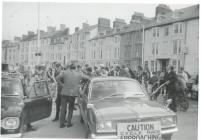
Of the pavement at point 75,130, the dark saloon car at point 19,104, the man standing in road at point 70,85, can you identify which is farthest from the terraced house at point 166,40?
the dark saloon car at point 19,104

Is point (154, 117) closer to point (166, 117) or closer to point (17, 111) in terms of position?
point (166, 117)

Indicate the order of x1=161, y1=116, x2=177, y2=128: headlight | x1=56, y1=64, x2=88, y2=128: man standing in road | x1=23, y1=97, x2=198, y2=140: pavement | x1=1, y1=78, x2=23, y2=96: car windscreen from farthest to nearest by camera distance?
1. x1=56, y1=64, x2=88, y2=128: man standing in road
2. x1=23, y1=97, x2=198, y2=140: pavement
3. x1=1, y1=78, x2=23, y2=96: car windscreen
4. x1=161, y1=116, x2=177, y2=128: headlight

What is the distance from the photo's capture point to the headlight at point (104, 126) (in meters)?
4.58

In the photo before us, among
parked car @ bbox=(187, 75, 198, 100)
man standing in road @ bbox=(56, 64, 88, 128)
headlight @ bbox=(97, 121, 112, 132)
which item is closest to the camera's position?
headlight @ bbox=(97, 121, 112, 132)

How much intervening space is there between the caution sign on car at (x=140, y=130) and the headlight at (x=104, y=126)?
16 centimetres

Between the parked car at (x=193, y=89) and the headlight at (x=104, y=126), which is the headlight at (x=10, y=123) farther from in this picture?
the parked car at (x=193, y=89)

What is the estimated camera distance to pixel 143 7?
6.88 meters

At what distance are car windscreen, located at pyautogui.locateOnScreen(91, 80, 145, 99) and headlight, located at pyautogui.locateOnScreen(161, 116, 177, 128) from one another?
101 centimetres

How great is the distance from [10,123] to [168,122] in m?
2.90

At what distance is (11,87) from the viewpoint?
558 centimetres

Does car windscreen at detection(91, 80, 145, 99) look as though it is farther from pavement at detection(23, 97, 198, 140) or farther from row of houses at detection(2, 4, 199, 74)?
row of houses at detection(2, 4, 199, 74)

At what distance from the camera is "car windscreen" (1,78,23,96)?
5.50 m

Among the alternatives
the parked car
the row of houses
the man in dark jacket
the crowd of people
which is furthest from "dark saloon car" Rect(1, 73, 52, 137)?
the row of houses

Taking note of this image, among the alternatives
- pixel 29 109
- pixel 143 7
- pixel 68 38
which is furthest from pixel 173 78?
pixel 68 38
